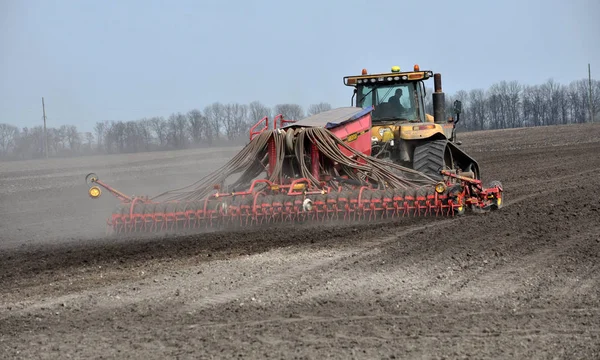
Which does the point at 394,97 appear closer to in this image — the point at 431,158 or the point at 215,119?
the point at 431,158

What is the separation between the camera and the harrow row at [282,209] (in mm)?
9664

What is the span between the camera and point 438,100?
40.9 feet

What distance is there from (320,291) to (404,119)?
636 centimetres

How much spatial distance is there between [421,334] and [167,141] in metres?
31.5

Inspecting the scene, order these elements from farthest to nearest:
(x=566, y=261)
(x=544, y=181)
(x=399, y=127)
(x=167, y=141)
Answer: (x=167, y=141) → (x=544, y=181) → (x=399, y=127) → (x=566, y=261)

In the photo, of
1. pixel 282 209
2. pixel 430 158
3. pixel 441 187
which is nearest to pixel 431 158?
pixel 430 158

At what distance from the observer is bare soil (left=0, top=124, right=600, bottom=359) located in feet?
15.6

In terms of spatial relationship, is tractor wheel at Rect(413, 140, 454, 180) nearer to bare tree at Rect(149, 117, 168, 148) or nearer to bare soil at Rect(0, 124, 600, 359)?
bare soil at Rect(0, 124, 600, 359)

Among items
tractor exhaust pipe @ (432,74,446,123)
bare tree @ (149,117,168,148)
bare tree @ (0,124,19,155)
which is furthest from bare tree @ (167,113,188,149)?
tractor exhaust pipe @ (432,74,446,123)

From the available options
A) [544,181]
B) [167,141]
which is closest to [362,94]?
[544,181]

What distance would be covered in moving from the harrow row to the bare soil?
34 centimetres

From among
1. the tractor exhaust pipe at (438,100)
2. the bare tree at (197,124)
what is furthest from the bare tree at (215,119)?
the tractor exhaust pipe at (438,100)

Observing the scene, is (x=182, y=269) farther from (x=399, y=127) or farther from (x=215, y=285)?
(x=399, y=127)

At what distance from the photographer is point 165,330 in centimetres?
512
